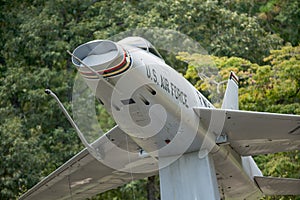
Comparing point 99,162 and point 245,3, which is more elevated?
point 99,162

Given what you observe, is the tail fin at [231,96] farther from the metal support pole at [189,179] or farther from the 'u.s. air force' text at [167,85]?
the 'u.s. air force' text at [167,85]

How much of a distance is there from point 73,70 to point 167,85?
16630 mm

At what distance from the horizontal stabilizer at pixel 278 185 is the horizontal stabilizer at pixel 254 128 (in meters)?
1.63

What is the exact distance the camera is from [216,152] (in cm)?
1783

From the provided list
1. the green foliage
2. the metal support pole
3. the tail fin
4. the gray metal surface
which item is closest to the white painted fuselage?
the metal support pole

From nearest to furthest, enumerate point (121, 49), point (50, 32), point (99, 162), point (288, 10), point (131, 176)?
point (121, 49), point (99, 162), point (131, 176), point (50, 32), point (288, 10)

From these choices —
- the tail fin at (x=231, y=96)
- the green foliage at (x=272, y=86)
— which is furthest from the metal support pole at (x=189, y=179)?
the green foliage at (x=272, y=86)

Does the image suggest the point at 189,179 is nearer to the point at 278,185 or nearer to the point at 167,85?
the point at 167,85

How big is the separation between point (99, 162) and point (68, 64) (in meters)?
14.6

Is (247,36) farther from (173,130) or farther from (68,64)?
(173,130)

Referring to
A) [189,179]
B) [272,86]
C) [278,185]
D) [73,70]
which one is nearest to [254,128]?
[189,179]

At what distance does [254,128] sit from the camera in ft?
58.5

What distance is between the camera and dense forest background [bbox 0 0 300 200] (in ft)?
87.1

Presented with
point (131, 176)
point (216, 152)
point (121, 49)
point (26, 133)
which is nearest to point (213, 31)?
point (26, 133)
